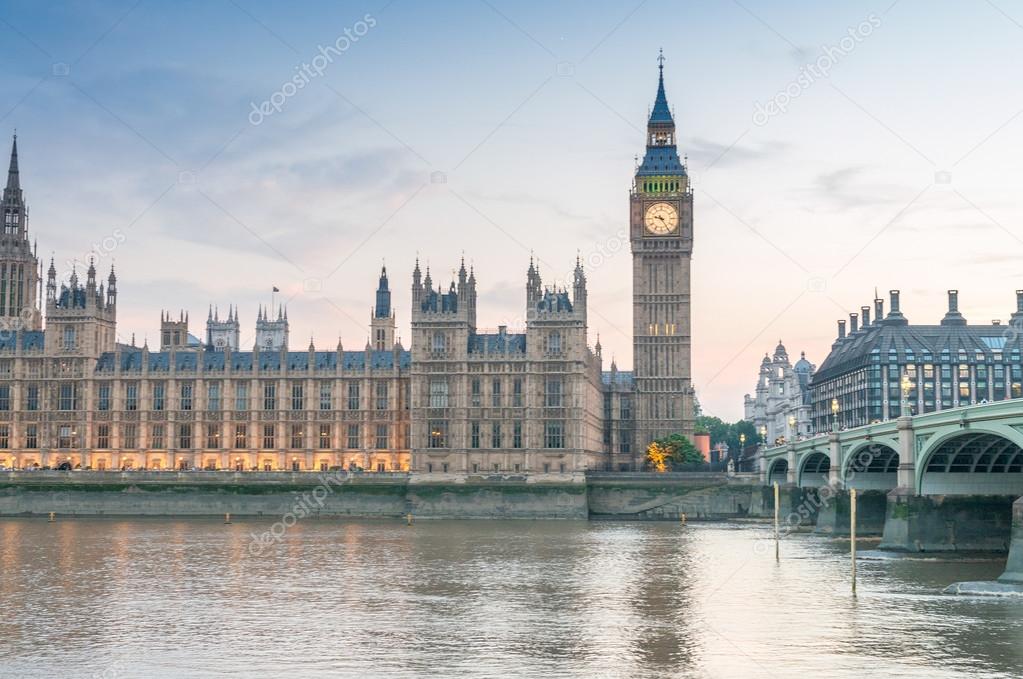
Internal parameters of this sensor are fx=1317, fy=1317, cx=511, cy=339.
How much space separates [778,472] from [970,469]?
208 ft

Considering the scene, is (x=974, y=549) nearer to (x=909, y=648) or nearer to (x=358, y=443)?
(x=909, y=648)

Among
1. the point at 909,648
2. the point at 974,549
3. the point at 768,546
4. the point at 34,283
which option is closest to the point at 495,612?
the point at 909,648

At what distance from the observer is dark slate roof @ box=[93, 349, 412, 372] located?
158m

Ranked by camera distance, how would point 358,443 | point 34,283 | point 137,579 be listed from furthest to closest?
point 34,283
point 358,443
point 137,579

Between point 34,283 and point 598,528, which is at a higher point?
point 34,283

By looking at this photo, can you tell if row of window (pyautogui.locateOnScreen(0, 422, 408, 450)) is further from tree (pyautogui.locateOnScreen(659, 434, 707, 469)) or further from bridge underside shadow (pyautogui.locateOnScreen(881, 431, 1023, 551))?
bridge underside shadow (pyautogui.locateOnScreen(881, 431, 1023, 551))

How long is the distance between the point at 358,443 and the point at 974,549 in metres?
90.8

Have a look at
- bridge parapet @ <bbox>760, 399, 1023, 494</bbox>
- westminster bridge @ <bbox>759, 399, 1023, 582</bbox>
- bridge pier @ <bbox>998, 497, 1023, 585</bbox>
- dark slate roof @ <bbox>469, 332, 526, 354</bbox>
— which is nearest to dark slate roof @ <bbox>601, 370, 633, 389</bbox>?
dark slate roof @ <bbox>469, 332, 526, 354</bbox>

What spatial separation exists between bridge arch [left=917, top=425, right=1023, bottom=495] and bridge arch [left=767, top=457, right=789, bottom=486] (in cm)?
5435

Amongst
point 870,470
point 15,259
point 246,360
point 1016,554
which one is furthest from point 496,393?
point 1016,554

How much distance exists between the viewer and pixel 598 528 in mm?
117062

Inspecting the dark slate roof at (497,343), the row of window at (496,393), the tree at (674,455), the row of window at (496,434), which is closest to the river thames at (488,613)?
the row of window at (496,434)

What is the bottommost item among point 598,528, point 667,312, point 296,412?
point 598,528

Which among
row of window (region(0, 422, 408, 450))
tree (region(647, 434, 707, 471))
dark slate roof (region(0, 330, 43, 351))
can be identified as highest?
dark slate roof (region(0, 330, 43, 351))
